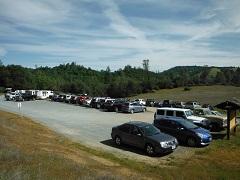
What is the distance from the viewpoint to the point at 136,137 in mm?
21047

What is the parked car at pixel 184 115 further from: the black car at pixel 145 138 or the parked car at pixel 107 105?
the parked car at pixel 107 105

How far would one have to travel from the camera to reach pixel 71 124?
31.7m

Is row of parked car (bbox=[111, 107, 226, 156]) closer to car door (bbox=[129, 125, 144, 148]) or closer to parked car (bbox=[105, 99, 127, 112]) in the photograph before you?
car door (bbox=[129, 125, 144, 148])

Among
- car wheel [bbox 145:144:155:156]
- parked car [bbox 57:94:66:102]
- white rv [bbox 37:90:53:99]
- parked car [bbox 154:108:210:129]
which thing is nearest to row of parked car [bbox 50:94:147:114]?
parked car [bbox 57:94:66:102]

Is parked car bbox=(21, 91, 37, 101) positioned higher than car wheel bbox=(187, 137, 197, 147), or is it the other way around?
parked car bbox=(21, 91, 37, 101)

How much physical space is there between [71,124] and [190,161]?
15095 mm

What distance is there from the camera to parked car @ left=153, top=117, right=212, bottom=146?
73.8ft

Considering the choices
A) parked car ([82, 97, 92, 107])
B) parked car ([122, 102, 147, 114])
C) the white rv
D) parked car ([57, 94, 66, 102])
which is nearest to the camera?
parked car ([122, 102, 147, 114])

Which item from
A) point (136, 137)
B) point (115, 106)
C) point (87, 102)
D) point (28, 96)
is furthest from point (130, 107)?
point (28, 96)

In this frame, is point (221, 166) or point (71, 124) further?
point (71, 124)

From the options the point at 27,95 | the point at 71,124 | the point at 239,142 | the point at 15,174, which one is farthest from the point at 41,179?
the point at 27,95

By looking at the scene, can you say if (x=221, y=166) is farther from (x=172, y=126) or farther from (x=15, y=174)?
(x=15, y=174)

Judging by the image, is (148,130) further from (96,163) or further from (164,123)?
(96,163)

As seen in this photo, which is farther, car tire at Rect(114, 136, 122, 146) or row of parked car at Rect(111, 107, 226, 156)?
car tire at Rect(114, 136, 122, 146)
